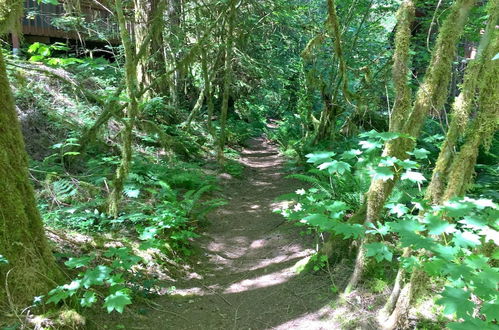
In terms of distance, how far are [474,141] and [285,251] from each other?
3203 mm

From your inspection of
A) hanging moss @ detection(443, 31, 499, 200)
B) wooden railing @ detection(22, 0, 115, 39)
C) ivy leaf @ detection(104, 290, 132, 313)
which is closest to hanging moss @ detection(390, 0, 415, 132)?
hanging moss @ detection(443, 31, 499, 200)

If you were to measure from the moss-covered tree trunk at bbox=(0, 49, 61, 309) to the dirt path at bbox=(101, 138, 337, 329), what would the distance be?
3.19 feet

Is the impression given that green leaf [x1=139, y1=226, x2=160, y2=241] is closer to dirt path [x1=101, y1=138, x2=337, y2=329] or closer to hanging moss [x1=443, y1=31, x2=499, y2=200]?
dirt path [x1=101, y1=138, x2=337, y2=329]

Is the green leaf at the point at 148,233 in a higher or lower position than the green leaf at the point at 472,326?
lower

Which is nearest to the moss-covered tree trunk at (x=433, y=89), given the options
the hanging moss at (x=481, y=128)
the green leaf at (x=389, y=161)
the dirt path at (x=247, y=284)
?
the hanging moss at (x=481, y=128)

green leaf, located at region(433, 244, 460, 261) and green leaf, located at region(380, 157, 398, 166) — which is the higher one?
green leaf, located at region(380, 157, 398, 166)

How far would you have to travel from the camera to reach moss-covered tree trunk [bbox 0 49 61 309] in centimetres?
285

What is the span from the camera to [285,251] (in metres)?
5.36

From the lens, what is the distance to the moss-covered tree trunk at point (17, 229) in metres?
2.85

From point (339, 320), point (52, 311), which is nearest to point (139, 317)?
point (52, 311)

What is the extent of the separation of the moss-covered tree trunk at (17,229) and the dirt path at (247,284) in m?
0.97

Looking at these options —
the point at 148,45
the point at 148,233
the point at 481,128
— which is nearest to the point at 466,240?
the point at 481,128

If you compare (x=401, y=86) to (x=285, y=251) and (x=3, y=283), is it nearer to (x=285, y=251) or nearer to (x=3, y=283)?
(x=285, y=251)

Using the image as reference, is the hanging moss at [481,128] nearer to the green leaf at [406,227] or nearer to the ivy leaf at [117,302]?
the green leaf at [406,227]
